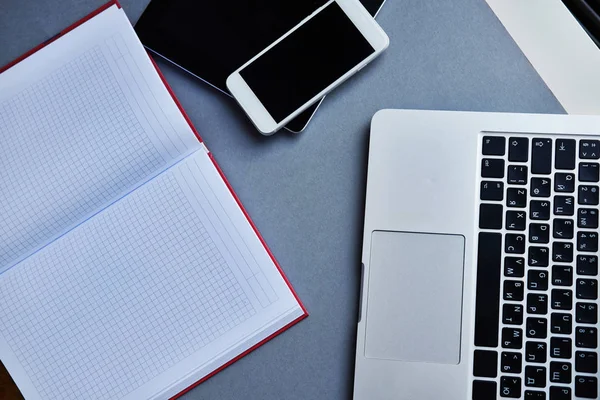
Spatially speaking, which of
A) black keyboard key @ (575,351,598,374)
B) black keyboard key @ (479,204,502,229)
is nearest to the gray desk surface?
black keyboard key @ (479,204,502,229)

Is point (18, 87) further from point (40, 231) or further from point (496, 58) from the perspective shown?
point (496, 58)

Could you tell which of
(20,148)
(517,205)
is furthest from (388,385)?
(20,148)

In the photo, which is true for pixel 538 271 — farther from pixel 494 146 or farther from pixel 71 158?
pixel 71 158

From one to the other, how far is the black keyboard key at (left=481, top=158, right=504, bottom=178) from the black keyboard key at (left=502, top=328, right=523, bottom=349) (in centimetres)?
16

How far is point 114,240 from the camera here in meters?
0.70

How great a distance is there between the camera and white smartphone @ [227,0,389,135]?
2.23ft

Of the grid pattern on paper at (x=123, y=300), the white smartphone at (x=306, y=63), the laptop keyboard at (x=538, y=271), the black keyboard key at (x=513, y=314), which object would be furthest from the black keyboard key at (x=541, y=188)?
the grid pattern on paper at (x=123, y=300)

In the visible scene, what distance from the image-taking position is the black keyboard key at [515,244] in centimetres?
63

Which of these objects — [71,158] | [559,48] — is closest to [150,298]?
[71,158]

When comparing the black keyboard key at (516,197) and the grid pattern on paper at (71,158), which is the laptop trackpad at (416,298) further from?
the grid pattern on paper at (71,158)

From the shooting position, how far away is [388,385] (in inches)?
25.2

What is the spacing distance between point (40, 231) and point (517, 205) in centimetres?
52

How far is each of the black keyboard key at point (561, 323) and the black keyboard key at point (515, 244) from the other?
7 cm

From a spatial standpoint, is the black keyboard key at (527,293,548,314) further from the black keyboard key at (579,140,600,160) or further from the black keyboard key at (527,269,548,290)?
the black keyboard key at (579,140,600,160)
